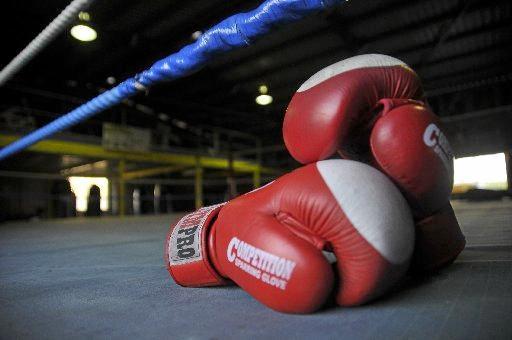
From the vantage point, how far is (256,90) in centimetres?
654

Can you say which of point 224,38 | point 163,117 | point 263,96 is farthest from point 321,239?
point 163,117

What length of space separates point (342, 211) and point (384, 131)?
279mm

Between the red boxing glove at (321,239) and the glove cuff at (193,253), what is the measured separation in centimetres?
14

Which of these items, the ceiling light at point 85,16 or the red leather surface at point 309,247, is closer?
the red leather surface at point 309,247

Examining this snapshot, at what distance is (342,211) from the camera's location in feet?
2.40

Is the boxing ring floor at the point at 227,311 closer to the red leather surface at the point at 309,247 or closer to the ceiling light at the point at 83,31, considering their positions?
the red leather surface at the point at 309,247

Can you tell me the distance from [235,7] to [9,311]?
3923 mm

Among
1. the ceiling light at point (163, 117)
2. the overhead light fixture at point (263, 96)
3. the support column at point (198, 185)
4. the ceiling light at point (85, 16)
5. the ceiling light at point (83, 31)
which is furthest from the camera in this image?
the ceiling light at point (163, 117)

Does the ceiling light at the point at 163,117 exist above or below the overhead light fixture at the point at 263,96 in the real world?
above

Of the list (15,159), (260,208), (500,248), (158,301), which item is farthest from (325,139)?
(15,159)

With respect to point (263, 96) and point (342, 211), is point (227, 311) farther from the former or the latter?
point (263, 96)

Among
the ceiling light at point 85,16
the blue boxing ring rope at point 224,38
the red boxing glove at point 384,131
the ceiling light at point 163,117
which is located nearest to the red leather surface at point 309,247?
the red boxing glove at point 384,131

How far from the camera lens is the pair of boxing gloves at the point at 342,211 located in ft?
2.38

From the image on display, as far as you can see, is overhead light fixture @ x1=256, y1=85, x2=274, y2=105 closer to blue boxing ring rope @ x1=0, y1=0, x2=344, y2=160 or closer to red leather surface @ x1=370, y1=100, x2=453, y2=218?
blue boxing ring rope @ x1=0, y1=0, x2=344, y2=160
